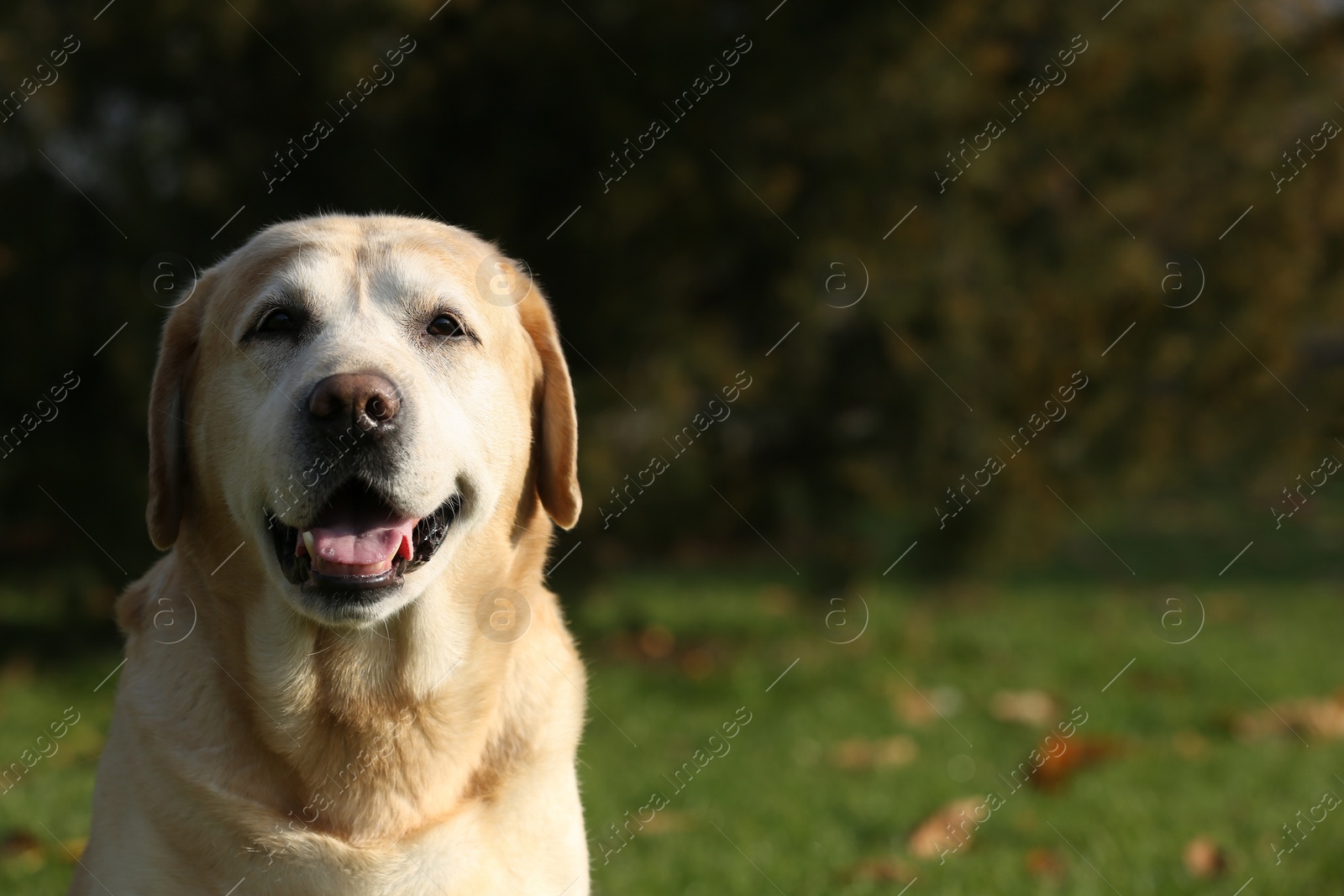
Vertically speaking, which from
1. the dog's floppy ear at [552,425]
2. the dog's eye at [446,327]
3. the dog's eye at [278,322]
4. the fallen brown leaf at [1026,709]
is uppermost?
the dog's eye at [278,322]

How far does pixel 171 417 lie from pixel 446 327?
729 mm

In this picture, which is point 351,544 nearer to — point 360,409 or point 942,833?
point 360,409

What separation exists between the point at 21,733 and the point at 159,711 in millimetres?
3928

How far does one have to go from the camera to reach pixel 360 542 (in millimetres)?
2637

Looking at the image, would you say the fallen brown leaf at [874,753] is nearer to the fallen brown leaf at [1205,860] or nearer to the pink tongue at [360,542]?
the fallen brown leaf at [1205,860]

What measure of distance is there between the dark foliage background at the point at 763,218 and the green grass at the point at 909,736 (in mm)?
734

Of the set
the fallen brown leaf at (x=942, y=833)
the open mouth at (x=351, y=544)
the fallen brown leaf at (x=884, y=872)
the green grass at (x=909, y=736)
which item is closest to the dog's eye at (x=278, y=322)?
the open mouth at (x=351, y=544)

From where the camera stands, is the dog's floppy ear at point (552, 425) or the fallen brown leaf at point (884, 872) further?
the fallen brown leaf at point (884, 872)

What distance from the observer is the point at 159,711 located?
106 inches

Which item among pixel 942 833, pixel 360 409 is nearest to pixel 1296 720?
pixel 942 833

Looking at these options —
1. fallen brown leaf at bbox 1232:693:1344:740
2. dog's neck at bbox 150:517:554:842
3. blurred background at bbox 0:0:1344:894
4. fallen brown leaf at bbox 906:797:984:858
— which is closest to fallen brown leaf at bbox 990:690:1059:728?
blurred background at bbox 0:0:1344:894

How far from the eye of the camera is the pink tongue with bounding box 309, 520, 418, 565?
102 inches

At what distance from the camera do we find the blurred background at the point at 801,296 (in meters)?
6.21

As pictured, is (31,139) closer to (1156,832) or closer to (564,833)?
(564,833)
